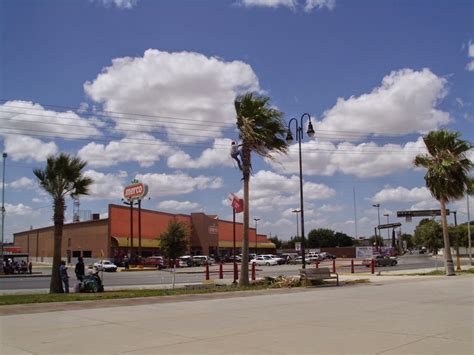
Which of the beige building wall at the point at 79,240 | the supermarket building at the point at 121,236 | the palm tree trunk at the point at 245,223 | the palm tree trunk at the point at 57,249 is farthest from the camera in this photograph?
the beige building wall at the point at 79,240

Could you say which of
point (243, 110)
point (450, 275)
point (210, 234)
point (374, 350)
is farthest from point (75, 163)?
point (210, 234)

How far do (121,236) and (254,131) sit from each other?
5476 cm

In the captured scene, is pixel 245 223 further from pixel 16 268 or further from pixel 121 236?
pixel 121 236

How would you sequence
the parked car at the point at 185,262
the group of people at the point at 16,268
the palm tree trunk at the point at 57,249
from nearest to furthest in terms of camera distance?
the palm tree trunk at the point at 57,249 → the group of people at the point at 16,268 → the parked car at the point at 185,262

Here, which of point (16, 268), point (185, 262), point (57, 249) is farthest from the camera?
point (185, 262)

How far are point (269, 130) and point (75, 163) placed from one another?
27.8ft

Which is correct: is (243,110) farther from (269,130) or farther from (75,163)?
(75,163)

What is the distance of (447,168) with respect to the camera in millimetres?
31734

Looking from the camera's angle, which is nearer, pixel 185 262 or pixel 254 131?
pixel 254 131

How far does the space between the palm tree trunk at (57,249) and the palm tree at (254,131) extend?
7634mm

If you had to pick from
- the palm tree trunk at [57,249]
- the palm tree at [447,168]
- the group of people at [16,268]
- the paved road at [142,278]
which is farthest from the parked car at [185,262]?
the palm tree trunk at [57,249]

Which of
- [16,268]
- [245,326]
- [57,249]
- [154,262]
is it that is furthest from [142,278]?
[245,326]

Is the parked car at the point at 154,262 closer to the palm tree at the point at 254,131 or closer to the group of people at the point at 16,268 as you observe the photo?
the group of people at the point at 16,268

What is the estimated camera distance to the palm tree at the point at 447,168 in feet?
104
